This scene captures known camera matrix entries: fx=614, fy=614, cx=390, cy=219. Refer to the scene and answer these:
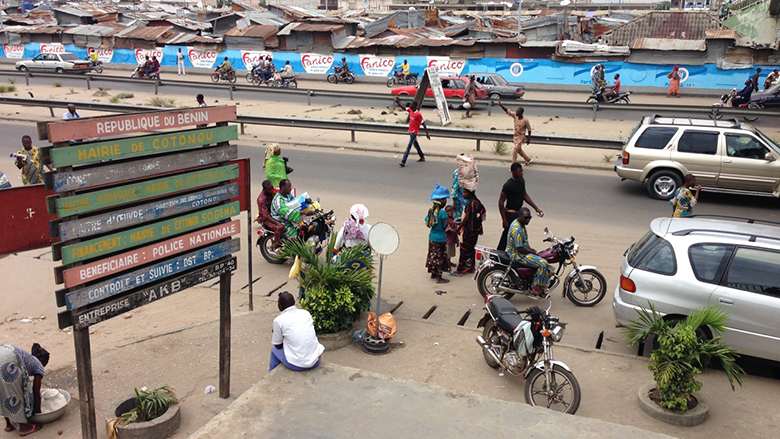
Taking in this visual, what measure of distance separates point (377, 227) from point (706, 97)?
30.5m

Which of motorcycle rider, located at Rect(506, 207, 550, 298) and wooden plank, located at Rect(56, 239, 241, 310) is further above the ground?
wooden plank, located at Rect(56, 239, 241, 310)

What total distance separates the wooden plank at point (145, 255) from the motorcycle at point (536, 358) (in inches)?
118

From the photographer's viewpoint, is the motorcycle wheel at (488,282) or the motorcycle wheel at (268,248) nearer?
the motorcycle wheel at (488,282)

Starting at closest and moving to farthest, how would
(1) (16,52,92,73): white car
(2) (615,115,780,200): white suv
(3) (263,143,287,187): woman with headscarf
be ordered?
(3) (263,143,287,187): woman with headscarf < (2) (615,115,780,200): white suv < (1) (16,52,92,73): white car

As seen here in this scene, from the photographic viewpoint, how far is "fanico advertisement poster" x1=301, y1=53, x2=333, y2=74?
39500 millimetres

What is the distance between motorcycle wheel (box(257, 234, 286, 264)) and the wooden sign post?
13.3 ft

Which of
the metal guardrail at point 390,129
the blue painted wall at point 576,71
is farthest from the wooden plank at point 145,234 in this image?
the blue painted wall at point 576,71

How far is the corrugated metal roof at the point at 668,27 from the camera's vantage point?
39.0 m

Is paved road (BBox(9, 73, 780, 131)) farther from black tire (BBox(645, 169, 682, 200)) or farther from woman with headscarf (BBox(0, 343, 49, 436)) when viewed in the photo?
woman with headscarf (BBox(0, 343, 49, 436))

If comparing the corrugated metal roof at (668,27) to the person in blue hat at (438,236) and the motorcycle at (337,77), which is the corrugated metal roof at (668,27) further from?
the person in blue hat at (438,236)

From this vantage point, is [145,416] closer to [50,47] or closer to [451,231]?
[451,231]

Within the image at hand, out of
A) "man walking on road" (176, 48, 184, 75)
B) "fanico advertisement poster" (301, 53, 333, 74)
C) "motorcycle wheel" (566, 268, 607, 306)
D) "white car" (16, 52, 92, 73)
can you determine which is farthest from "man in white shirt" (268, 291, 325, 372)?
"man walking on road" (176, 48, 184, 75)

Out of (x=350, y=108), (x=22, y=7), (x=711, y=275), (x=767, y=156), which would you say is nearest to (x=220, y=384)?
(x=711, y=275)

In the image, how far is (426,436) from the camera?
5.03 meters
